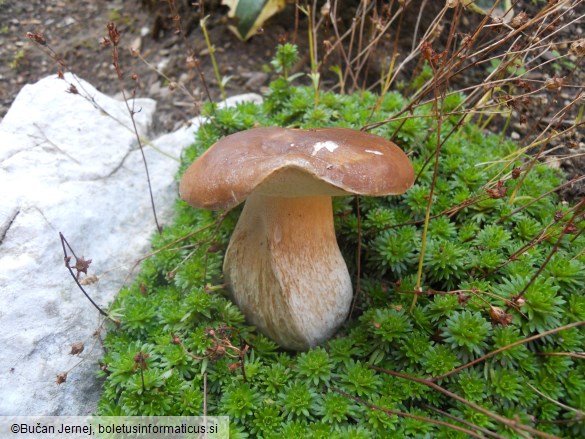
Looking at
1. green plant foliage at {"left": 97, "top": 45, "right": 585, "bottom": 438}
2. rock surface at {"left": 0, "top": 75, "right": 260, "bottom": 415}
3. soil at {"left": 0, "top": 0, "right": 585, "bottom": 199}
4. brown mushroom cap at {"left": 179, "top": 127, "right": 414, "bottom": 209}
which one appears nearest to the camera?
brown mushroom cap at {"left": 179, "top": 127, "right": 414, "bottom": 209}

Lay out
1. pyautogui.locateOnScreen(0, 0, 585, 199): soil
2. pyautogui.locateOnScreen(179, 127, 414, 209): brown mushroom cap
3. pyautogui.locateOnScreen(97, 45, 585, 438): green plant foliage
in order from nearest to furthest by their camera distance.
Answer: pyautogui.locateOnScreen(179, 127, 414, 209): brown mushroom cap, pyautogui.locateOnScreen(97, 45, 585, 438): green plant foliage, pyautogui.locateOnScreen(0, 0, 585, 199): soil

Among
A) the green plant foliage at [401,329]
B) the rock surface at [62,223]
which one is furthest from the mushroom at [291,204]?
the rock surface at [62,223]

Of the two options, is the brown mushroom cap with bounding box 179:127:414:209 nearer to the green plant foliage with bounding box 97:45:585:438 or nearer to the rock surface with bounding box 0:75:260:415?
the green plant foliage with bounding box 97:45:585:438

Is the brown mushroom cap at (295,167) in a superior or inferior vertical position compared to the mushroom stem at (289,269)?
superior

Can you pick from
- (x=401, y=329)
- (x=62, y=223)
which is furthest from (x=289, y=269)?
(x=62, y=223)

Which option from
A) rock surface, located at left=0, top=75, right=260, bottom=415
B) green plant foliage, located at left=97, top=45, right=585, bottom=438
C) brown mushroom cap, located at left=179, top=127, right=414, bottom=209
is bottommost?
green plant foliage, located at left=97, top=45, right=585, bottom=438

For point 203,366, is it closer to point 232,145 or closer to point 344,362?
point 344,362

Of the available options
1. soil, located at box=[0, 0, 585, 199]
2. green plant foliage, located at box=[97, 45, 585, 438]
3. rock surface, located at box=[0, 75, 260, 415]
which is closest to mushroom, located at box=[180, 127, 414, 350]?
green plant foliage, located at box=[97, 45, 585, 438]

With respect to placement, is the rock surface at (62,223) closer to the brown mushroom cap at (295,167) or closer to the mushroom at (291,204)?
the mushroom at (291,204)
